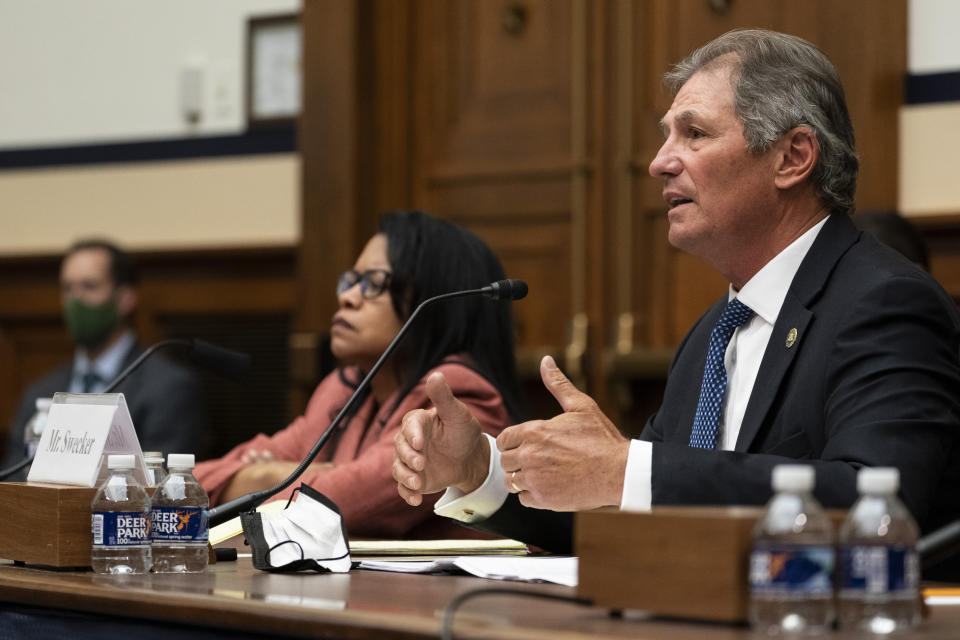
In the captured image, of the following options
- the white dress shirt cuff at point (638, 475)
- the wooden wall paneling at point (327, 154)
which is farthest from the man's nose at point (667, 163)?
the wooden wall paneling at point (327, 154)

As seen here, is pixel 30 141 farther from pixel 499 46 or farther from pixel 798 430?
pixel 798 430

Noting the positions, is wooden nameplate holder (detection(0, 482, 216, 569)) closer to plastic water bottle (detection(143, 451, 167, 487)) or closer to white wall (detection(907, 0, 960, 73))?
plastic water bottle (detection(143, 451, 167, 487))

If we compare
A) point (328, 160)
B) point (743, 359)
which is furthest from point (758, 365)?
point (328, 160)

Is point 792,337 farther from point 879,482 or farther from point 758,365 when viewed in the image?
point 879,482

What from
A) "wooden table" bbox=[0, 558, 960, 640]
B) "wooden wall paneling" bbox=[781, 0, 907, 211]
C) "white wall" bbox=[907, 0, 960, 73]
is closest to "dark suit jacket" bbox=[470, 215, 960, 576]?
"wooden table" bbox=[0, 558, 960, 640]

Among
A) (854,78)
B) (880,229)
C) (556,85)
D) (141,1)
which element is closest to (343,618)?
(880,229)

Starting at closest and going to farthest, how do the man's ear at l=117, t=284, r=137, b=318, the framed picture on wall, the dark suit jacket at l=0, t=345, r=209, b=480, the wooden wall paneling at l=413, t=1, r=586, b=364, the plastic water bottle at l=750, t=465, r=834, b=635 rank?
the plastic water bottle at l=750, t=465, r=834, b=635 → the dark suit jacket at l=0, t=345, r=209, b=480 → the wooden wall paneling at l=413, t=1, r=586, b=364 → the man's ear at l=117, t=284, r=137, b=318 → the framed picture on wall

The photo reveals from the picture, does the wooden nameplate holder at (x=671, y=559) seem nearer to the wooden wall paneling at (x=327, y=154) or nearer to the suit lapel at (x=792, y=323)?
the suit lapel at (x=792, y=323)

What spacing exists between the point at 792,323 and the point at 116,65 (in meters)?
3.72

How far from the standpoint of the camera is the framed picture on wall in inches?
188

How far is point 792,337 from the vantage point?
191cm

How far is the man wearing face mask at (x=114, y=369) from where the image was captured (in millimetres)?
4117

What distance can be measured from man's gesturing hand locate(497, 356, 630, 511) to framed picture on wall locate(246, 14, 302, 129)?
3.28m

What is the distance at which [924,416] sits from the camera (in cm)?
167
